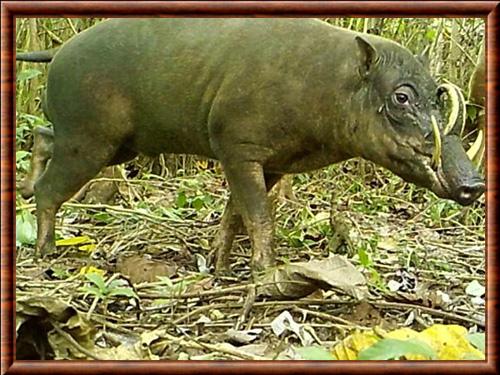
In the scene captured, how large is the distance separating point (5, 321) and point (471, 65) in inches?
141

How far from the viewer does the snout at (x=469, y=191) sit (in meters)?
3.26

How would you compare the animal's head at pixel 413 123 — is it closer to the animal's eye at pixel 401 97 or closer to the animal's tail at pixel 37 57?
the animal's eye at pixel 401 97

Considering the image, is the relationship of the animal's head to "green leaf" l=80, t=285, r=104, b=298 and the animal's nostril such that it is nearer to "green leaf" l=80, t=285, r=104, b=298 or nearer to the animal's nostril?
the animal's nostril

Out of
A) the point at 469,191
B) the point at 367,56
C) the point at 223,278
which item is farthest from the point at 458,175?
the point at 223,278

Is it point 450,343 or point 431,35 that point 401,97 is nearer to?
point 450,343

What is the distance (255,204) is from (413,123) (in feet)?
2.18

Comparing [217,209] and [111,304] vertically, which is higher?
[217,209]

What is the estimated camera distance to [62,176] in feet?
13.4

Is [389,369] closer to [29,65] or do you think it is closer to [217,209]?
[217,209]

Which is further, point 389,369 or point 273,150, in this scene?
point 273,150

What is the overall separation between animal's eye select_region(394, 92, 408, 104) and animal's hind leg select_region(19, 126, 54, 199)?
174 cm

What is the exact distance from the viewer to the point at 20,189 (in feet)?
14.5

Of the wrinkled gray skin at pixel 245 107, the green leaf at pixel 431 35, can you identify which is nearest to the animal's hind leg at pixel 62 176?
the wrinkled gray skin at pixel 245 107
